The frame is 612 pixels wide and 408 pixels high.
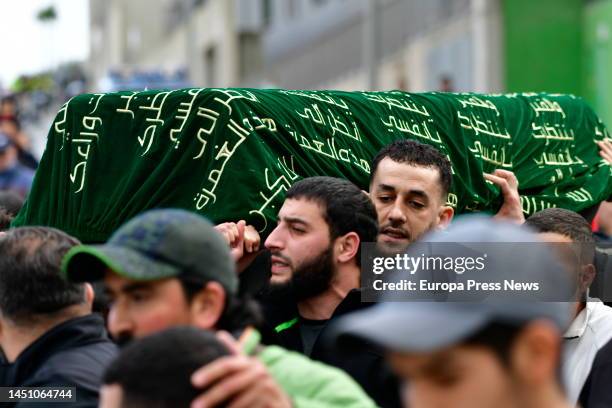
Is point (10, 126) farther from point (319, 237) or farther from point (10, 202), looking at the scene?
point (319, 237)

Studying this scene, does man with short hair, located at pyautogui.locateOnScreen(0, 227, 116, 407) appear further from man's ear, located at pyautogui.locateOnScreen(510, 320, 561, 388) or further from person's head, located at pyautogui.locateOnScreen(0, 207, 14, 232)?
person's head, located at pyautogui.locateOnScreen(0, 207, 14, 232)

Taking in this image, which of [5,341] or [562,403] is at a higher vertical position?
[562,403]

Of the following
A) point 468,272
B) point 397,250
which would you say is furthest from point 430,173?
point 468,272

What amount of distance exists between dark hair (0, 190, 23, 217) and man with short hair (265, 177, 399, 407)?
7.98 feet

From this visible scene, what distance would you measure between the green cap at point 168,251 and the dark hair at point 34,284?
3.39 ft

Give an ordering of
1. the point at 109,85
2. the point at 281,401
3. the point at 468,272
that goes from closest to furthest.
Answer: the point at 281,401
the point at 468,272
the point at 109,85

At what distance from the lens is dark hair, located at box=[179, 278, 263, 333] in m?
4.11

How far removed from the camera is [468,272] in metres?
4.04

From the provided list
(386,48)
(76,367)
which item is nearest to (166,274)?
(76,367)

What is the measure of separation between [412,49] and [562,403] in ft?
88.5

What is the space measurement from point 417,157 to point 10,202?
2.55m

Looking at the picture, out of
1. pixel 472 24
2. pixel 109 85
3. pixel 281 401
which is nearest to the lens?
pixel 281 401

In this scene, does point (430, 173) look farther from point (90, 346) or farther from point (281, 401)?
Answer: point (281, 401)

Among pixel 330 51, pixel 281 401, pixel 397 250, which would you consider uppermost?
pixel 281 401
